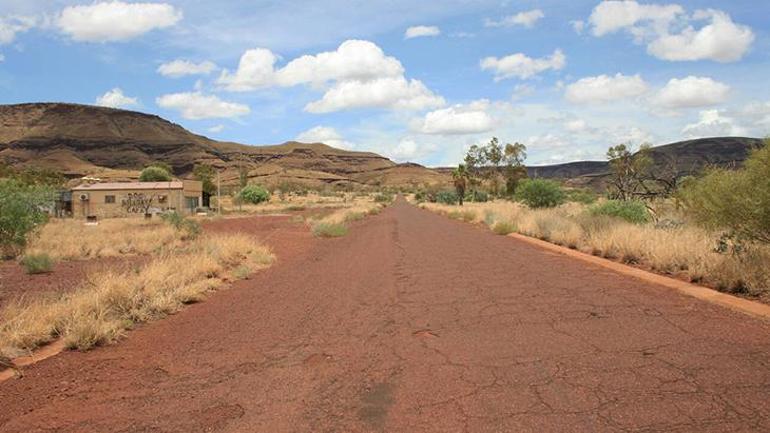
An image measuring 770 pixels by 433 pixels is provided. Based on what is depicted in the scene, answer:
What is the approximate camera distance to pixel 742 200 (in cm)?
1030

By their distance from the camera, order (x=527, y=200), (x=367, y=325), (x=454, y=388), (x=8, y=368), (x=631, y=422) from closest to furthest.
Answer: (x=631, y=422) → (x=454, y=388) → (x=8, y=368) → (x=367, y=325) → (x=527, y=200)

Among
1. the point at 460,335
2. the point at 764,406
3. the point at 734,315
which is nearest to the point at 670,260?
the point at 734,315

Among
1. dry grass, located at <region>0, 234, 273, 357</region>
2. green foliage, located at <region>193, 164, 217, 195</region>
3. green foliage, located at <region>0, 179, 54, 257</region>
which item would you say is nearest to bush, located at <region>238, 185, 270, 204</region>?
green foliage, located at <region>193, 164, 217, 195</region>

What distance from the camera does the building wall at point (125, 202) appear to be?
67750 millimetres

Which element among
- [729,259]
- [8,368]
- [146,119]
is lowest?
[8,368]

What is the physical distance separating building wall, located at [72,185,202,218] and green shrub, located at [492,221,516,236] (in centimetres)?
4548

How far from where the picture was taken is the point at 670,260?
13141mm

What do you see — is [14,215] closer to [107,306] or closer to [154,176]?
[107,306]

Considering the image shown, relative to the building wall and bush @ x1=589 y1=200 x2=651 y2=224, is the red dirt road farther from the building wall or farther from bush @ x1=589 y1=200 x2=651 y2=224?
the building wall

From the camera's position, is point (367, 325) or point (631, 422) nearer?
point (631, 422)

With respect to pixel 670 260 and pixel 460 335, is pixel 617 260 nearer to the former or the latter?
pixel 670 260

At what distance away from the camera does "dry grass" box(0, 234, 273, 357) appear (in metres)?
8.05

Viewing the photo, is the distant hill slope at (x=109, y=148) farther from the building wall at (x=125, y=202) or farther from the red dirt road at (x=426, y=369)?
the red dirt road at (x=426, y=369)

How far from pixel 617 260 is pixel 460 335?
366 inches
